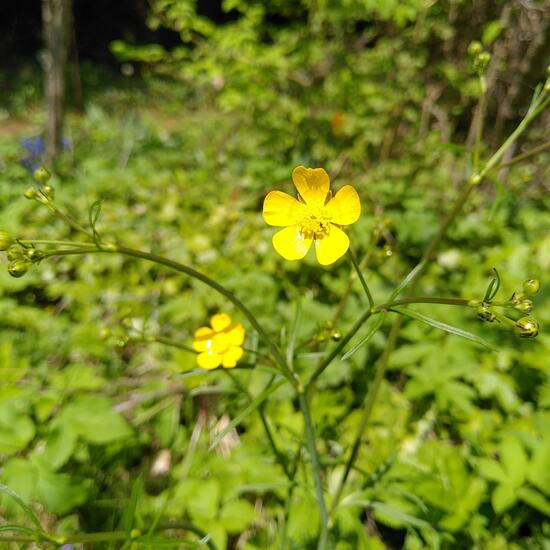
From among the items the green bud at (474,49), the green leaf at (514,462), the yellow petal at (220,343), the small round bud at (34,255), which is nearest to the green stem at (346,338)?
the yellow petal at (220,343)

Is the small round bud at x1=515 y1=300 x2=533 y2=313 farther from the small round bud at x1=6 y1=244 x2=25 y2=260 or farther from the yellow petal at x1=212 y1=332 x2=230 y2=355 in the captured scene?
the small round bud at x1=6 y1=244 x2=25 y2=260

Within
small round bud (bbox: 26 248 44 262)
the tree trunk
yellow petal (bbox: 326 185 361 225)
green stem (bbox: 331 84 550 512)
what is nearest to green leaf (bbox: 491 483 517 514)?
green stem (bbox: 331 84 550 512)

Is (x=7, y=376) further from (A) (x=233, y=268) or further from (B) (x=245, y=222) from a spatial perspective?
(B) (x=245, y=222)

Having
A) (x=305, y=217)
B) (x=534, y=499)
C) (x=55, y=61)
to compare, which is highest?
(x=305, y=217)

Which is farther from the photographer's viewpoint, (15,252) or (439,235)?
(439,235)

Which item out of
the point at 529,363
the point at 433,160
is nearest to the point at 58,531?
the point at 529,363

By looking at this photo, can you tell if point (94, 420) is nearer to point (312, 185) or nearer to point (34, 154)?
point (312, 185)

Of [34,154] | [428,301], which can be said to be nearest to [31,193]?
[428,301]
